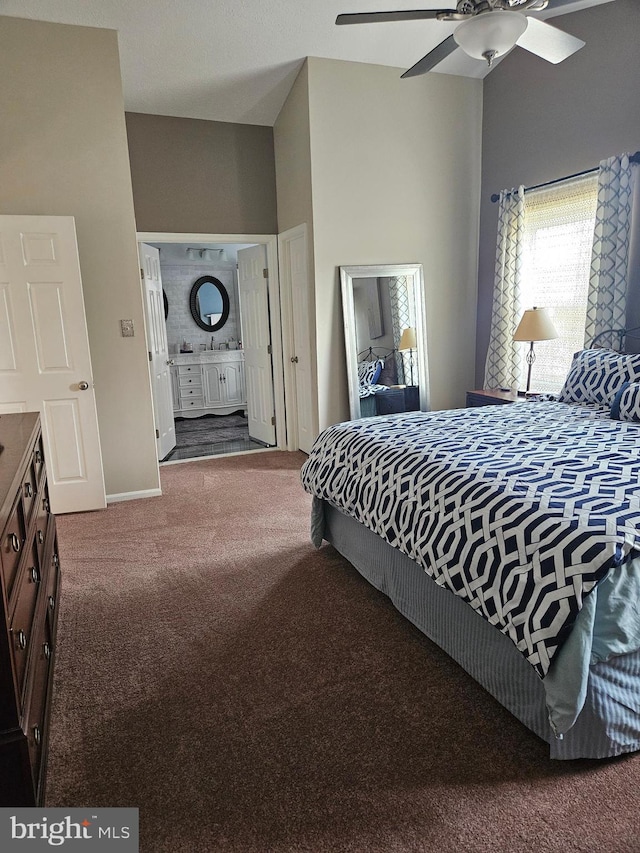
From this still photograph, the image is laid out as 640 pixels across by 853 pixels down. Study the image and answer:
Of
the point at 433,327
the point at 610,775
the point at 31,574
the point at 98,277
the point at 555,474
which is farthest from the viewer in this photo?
the point at 433,327

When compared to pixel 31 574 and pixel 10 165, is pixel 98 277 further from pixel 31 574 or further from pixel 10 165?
pixel 31 574

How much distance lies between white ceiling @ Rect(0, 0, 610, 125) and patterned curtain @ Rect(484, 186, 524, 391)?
4.15 feet

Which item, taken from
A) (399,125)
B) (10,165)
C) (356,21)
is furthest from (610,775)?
(399,125)

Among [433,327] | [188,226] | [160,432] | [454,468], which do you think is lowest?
[160,432]

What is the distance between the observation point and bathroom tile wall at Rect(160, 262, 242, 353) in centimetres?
740

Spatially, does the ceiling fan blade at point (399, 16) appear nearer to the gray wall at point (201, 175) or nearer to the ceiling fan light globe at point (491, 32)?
the ceiling fan light globe at point (491, 32)

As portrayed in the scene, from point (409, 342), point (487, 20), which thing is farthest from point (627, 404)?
point (409, 342)

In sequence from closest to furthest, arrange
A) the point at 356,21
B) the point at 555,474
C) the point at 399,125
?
the point at 555,474, the point at 356,21, the point at 399,125

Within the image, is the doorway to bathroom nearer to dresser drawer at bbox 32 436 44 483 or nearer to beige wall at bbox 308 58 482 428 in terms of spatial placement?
beige wall at bbox 308 58 482 428

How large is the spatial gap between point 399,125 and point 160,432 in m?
3.42

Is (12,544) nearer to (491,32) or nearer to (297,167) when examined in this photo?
(491,32)

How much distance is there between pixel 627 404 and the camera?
9.63 ft

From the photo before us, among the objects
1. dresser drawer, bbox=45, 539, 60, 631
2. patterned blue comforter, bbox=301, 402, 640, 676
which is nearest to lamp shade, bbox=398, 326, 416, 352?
patterned blue comforter, bbox=301, 402, 640, 676

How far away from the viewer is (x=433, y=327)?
511 cm
